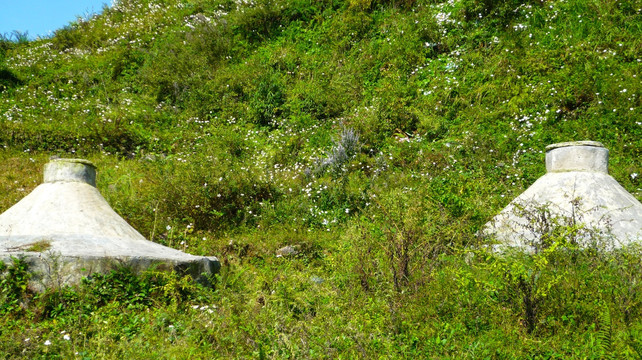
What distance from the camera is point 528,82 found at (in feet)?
28.7

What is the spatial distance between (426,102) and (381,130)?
1.14 metres

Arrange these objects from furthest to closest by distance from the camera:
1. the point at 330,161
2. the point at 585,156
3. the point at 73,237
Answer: the point at 330,161, the point at 585,156, the point at 73,237

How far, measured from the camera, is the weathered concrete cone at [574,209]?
14.1ft

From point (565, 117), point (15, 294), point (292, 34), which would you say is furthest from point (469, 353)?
point (292, 34)

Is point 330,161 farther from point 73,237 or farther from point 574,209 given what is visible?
point 73,237

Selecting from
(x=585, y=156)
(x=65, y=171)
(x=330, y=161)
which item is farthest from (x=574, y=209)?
(x=65, y=171)

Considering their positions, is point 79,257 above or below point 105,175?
below

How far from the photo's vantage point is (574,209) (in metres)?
4.69

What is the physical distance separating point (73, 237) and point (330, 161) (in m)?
4.60

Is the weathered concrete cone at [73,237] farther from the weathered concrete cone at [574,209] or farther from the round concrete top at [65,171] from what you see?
the weathered concrete cone at [574,209]

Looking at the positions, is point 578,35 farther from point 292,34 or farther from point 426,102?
point 292,34

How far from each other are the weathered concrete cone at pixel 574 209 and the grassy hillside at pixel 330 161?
271 millimetres

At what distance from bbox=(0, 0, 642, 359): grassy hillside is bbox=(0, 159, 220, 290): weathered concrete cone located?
0.19 meters

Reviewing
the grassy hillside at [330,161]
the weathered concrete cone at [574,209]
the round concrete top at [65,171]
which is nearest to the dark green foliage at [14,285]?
the grassy hillside at [330,161]
